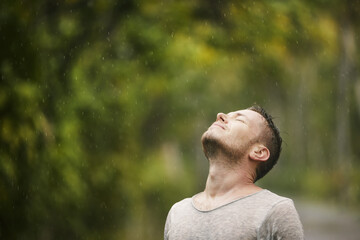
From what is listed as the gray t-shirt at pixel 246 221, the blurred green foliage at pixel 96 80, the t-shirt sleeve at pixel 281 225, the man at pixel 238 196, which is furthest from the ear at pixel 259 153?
the blurred green foliage at pixel 96 80

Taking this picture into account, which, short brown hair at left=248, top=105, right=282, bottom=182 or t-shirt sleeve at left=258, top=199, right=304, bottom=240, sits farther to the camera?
short brown hair at left=248, top=105, right=282, bottom=182

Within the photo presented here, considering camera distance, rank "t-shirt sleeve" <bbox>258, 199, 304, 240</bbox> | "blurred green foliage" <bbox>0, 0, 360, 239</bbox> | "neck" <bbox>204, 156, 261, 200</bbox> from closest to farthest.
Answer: "t-shirt sleeve" <bbox>258, 199, 304, 240</bbox>
"neck" <bbox>204, 156, 261, 200</bbox>
"blurred green foliage" <bbox>0, 0, 360, 239</bbox>

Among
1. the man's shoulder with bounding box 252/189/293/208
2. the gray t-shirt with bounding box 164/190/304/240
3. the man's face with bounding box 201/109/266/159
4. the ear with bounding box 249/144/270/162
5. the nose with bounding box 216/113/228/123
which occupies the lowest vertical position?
the gray t-shirt with bounding box 164/190/304/240

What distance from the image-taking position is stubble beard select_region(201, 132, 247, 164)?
2.70m

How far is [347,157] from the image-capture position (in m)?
28.8

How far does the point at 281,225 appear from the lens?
245cm

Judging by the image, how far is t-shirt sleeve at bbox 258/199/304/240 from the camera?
2447mm

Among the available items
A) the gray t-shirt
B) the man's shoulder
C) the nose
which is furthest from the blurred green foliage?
the man's shoulder

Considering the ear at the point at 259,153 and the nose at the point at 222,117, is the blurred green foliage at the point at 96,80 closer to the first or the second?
the nose at the point at 222,117

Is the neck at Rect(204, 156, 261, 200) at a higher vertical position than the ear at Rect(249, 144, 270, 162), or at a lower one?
lower

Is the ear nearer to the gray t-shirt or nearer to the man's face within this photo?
the man's face

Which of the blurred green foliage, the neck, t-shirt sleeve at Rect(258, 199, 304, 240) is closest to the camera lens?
t-shirt sleeve at Rect(258, 199, 304, 240)

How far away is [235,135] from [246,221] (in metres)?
0.41

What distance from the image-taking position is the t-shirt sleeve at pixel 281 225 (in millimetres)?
2447
